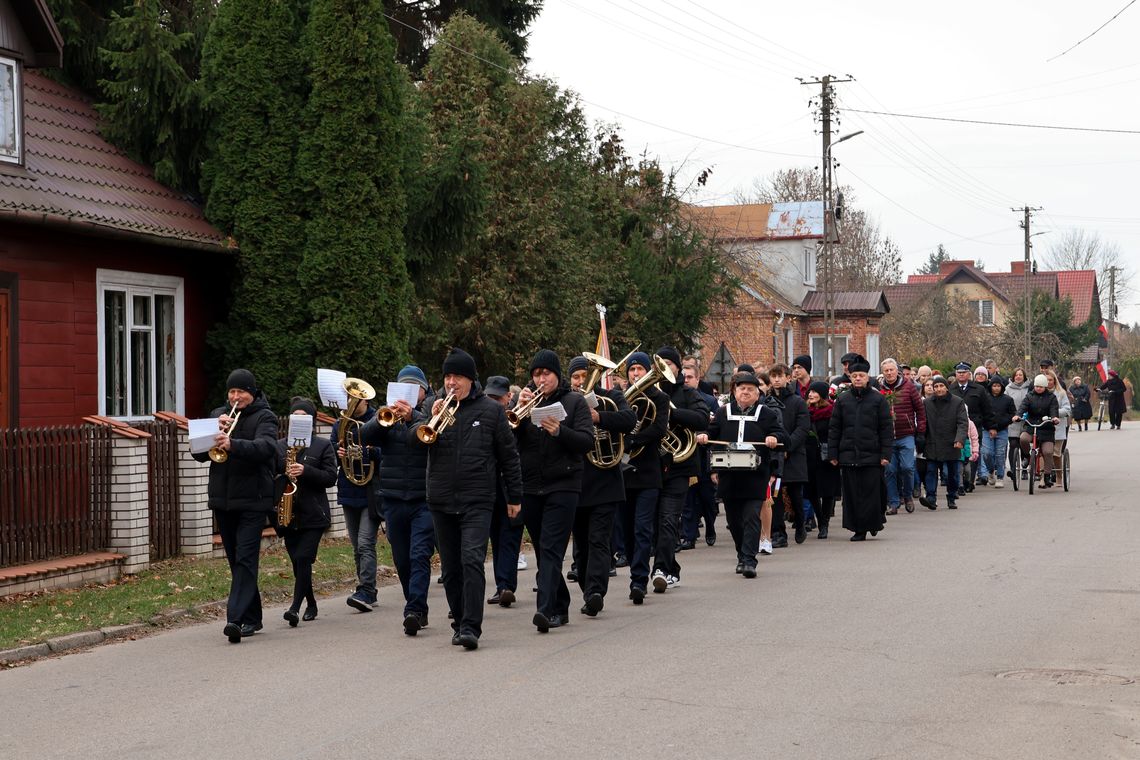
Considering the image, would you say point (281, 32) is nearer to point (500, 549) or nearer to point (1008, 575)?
point (500, 549)

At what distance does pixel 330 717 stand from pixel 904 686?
3274mm

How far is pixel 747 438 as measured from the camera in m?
14.6

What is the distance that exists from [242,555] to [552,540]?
7.65 ft

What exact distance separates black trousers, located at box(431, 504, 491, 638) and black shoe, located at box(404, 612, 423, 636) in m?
0.26

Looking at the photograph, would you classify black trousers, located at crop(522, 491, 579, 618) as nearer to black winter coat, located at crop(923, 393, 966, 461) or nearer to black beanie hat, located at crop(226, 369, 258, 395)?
black beanie hat, located at crop(226, 369, 258, 395)

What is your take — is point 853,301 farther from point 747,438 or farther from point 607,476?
point 607,476

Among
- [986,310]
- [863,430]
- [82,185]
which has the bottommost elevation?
[863,430]

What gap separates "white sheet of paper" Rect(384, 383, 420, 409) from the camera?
1106 centimetres

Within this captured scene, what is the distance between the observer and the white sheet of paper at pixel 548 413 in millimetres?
10477

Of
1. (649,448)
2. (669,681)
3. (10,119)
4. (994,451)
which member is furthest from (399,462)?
(994,451)

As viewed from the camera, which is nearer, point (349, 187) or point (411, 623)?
point (411, 623)

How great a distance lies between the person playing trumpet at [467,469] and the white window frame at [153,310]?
8.85m

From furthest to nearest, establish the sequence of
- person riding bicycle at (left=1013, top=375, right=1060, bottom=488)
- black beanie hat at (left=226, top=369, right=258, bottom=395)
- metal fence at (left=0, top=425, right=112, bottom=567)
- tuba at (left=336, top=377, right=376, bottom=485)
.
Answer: person riding bicycle at (left=1013, top=375, right=1060, bottom=488), metal fence at (left=0, top=425, right=112, bottom=567), tuba at (left=336, top=377, right=376, bottom=485), black beanie hat at (left=226, top=369, right=258, bottom=395)

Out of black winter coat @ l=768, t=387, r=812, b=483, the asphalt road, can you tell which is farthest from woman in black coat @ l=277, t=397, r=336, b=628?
black winter coat @ l=768, t=387, r=812, b=483
